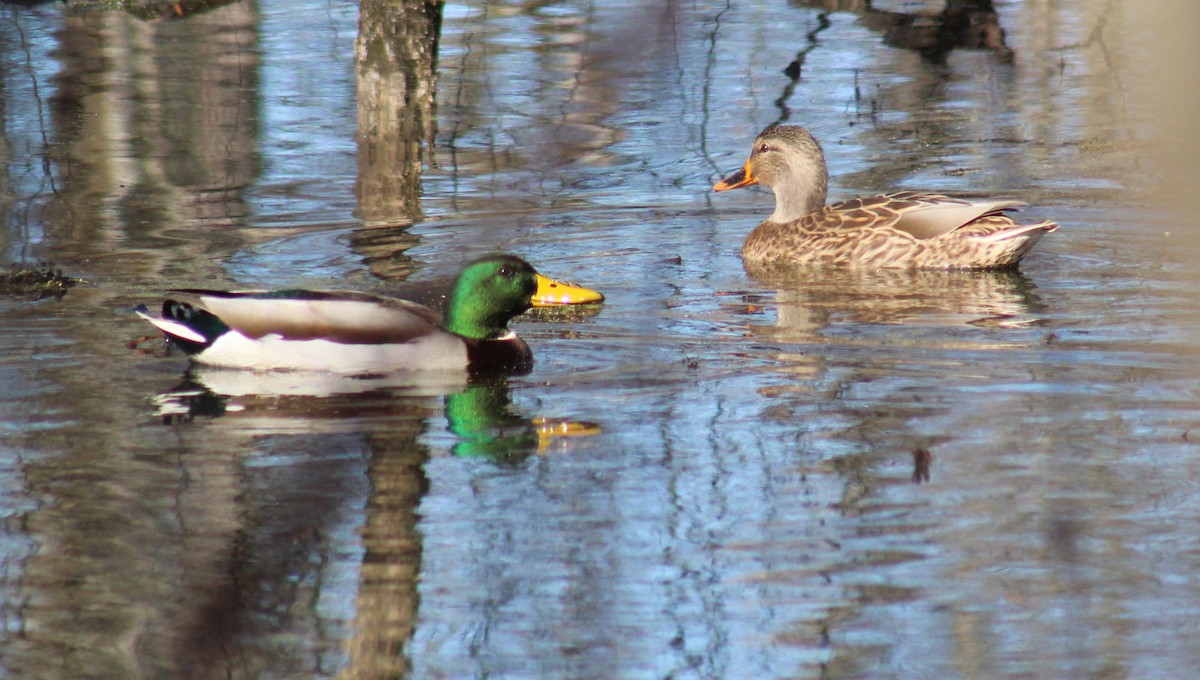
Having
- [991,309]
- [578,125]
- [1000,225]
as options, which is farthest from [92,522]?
[578,125]

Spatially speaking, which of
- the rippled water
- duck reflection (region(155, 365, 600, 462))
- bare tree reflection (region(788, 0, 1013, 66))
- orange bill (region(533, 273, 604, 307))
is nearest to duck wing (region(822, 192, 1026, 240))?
the rippled water

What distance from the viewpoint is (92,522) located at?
18.0 feet

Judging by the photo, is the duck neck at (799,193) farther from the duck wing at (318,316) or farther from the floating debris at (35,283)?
the floating debris at (35,283)

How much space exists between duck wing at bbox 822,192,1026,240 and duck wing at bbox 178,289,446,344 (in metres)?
3.43

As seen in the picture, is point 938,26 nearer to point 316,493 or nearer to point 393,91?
point 393,91

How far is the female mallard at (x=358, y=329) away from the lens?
7.62m

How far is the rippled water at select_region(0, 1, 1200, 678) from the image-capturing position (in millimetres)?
4504

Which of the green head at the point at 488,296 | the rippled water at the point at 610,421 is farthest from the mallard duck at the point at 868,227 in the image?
the green head at the point at 488,296

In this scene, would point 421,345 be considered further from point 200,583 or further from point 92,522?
point 200,583

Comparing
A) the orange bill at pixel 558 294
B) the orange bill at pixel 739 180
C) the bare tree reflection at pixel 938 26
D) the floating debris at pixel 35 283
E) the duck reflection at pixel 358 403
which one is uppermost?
the orange bill at pixel 558 294

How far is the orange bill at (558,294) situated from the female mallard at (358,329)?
0.19 metres

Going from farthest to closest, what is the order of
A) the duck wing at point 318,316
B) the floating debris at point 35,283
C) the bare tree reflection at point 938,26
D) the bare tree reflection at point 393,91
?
the bare tree reflection at point 938,26
the bare tree reflection at point 393,91
the floating debris at point 35,283
the duck wing at point 318,316

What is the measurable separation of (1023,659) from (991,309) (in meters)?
4.69

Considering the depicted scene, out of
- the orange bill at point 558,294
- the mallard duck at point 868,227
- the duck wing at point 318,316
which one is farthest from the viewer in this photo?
the mallard duck at point 868,227
